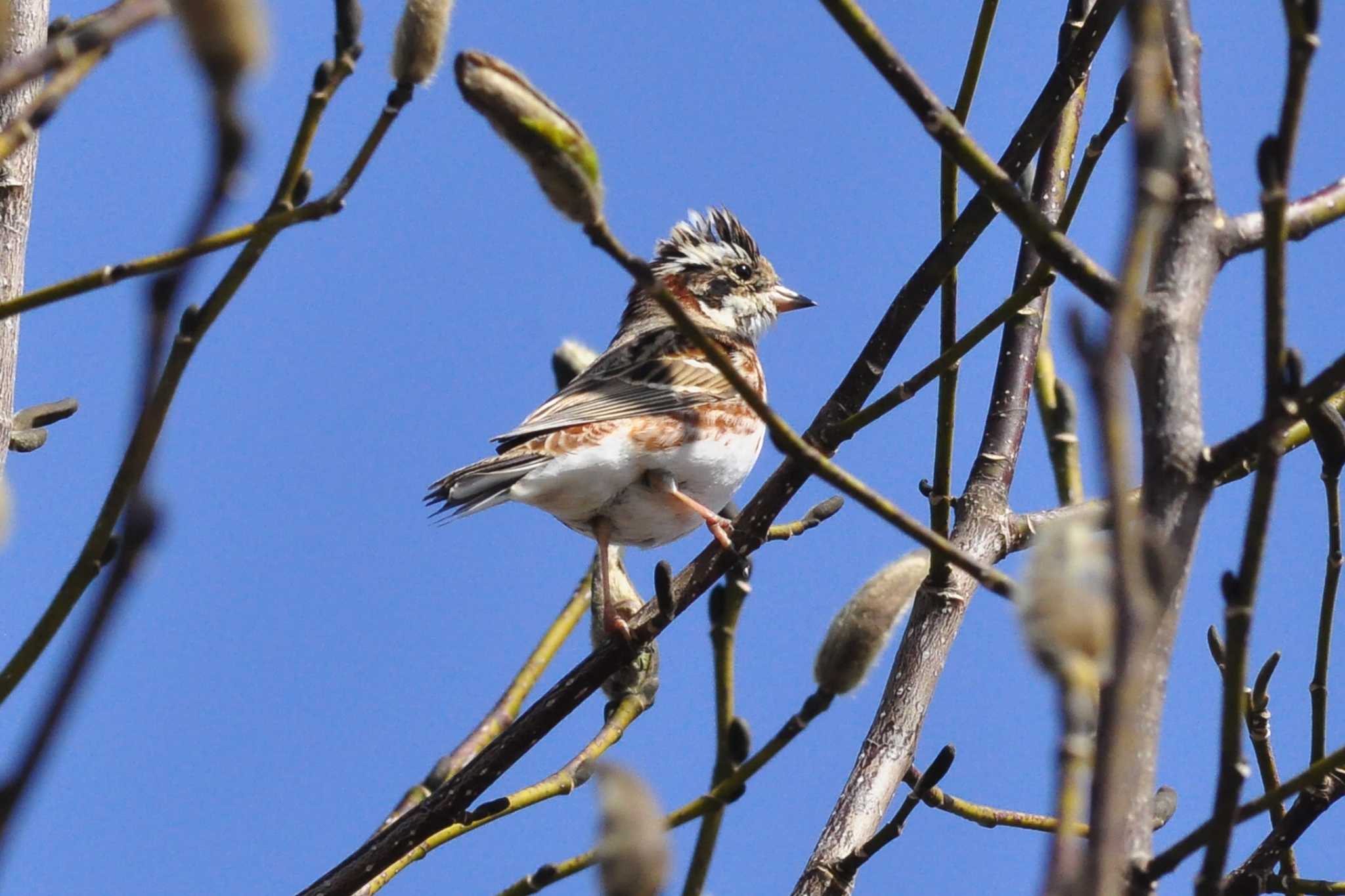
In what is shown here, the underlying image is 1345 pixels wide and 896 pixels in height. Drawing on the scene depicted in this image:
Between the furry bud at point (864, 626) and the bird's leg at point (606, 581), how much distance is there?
2.36 meters

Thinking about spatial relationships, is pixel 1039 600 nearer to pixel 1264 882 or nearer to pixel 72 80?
pixel 72 80

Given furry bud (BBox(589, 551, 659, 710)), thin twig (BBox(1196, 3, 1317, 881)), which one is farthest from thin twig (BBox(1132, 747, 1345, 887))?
furry bud (BBox(589, 551, 659, 710))

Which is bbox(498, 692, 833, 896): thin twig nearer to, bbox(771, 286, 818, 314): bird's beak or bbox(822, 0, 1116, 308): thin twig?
bbox(822, 0, 1116, 308): thin twig

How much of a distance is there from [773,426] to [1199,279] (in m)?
0.75

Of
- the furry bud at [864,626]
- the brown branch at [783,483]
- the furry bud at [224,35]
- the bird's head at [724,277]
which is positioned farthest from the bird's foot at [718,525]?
the furry bud at [224,35]

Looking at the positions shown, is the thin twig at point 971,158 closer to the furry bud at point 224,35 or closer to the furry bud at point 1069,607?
the furry bud at point 1069,607

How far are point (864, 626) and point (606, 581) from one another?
10.4 ft

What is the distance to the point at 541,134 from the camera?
7.32 feet

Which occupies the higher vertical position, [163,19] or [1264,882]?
[163,19]

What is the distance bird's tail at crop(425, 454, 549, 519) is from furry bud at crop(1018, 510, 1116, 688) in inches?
175

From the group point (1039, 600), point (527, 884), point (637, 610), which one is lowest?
point (1039, 600)

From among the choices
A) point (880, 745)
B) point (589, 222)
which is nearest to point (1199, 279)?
point (589, 222)

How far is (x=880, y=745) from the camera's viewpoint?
489cm

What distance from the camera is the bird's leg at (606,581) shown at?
471cm
